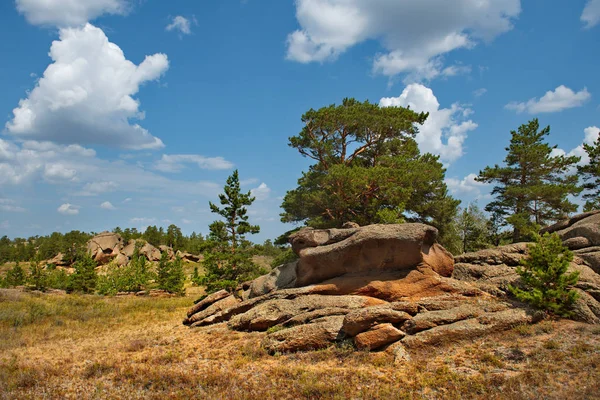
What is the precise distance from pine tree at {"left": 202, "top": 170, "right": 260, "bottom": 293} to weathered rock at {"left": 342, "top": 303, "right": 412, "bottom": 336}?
16896mm

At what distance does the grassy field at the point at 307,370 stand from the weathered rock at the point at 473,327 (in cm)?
35

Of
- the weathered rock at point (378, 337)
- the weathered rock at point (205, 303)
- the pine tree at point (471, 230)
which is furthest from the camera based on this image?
the pine tree at point (471, 230)

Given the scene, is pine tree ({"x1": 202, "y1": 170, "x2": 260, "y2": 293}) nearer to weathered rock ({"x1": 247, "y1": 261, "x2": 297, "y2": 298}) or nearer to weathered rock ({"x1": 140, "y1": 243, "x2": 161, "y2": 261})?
weathered rock ({"x1": 247, "y1": 261, "x2": 297, "y2": 298})

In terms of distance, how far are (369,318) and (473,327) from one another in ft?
13.1

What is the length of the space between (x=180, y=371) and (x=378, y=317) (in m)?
8.07

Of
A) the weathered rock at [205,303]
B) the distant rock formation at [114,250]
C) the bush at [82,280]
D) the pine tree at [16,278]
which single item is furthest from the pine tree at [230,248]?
the distant rock formation at [114,250]

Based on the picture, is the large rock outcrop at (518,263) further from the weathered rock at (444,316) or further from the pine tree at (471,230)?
the pine tree at (471,230)

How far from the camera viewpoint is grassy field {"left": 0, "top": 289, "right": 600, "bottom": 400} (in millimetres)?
10312

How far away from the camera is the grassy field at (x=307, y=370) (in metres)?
10.3

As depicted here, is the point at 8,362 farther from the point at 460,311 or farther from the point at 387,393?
Result: the point at 460,311

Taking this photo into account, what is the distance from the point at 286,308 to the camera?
61.4ft

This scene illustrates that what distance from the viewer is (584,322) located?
13.9 meters

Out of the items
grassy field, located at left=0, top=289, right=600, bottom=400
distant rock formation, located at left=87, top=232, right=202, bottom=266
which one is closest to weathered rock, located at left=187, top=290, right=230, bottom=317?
grassy field, located at left=0, top=289, right=600, bottom=400

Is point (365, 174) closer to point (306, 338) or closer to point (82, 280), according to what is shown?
point (306, 338)
